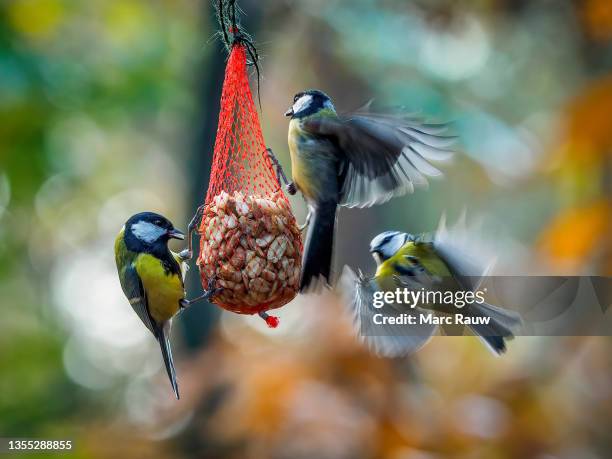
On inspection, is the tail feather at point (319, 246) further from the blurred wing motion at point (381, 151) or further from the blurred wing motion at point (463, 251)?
the blurred wing motion at point (463, 251)

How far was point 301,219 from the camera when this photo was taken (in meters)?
4.05

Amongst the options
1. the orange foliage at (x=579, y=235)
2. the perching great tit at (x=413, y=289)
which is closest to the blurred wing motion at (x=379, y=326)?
the perching great tit at (x=413, y=289)

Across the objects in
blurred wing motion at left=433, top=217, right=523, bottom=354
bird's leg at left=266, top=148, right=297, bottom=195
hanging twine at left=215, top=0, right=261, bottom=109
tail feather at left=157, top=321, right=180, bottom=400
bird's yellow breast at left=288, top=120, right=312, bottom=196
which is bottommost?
tail feather at left=157, top=321, right=180, bottom=400

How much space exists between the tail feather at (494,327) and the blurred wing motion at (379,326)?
12 centimetres

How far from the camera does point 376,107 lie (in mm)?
1388

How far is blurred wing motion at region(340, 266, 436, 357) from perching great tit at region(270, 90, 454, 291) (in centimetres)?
11

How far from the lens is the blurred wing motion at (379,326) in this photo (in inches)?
62.4

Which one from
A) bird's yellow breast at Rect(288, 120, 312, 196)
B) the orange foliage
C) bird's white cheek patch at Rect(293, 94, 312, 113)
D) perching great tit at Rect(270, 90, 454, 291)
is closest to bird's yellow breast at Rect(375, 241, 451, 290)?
perching great tit at Rect(270, 90, 454, 291)

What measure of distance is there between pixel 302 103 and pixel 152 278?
1.68 ft

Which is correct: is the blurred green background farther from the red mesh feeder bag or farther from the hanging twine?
the red mesh feeder bag

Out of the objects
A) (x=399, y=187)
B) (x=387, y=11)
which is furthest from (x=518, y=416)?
(x=387, y=11)

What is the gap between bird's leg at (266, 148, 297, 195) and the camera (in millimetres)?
1453

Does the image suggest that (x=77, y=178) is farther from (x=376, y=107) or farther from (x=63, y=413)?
(x=376, y=107)

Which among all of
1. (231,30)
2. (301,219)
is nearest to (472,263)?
(231,30)
